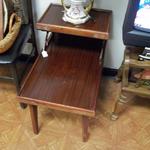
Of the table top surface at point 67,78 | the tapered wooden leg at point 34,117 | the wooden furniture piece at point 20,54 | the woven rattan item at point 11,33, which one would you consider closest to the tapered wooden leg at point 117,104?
the table top surface at point 67,78

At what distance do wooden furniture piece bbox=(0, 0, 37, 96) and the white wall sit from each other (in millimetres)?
77

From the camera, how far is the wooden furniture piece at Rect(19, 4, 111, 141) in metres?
1.26

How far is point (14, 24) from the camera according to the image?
4.98 ft

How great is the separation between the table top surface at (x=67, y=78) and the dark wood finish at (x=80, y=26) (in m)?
0.20

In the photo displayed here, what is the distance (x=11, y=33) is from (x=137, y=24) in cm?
78

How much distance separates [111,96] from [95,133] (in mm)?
373

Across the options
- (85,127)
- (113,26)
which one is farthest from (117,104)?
(113,26)

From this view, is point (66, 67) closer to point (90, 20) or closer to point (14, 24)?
point (90, 20)

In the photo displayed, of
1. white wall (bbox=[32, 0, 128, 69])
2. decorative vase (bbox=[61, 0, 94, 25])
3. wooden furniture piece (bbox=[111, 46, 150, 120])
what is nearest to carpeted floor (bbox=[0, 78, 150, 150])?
wooden furniture piece (bbox=[111, 46, 150, 120])

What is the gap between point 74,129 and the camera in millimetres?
1575

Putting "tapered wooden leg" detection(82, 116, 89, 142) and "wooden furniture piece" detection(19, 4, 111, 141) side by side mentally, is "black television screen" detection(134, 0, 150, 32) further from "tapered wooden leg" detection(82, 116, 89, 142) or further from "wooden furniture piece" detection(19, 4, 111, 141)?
"tapered wooden leg" detection(82, 116, 89, 142)

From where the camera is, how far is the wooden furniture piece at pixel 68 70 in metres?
1.26

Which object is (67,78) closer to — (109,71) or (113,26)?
(113,26)

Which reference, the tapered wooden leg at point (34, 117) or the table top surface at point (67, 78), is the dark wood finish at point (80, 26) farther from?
the tapered wooden leg at point (34, 117)
